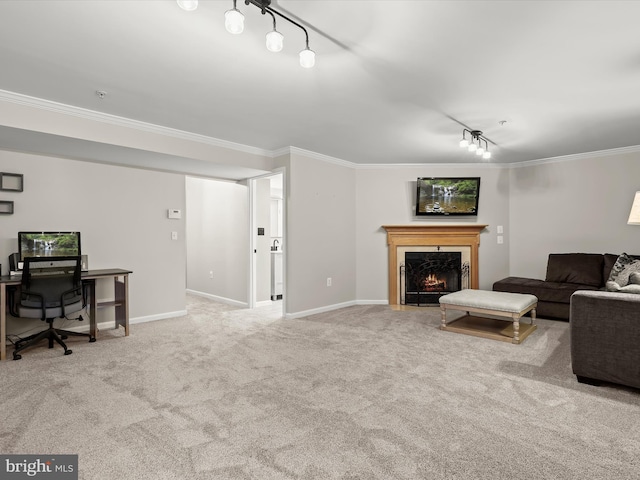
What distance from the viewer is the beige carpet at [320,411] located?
1791mm

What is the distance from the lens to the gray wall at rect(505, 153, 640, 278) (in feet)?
16.6

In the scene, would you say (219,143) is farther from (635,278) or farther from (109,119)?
(635,278)

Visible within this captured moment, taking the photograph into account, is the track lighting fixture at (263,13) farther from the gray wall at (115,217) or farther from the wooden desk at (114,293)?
the gray wall at (115,217)

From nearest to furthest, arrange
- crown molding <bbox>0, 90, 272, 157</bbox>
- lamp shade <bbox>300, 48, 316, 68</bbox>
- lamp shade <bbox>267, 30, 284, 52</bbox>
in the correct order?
1. lamp shade <bbox>267, 30, 284, 52</bbox>
2. lamp shade <bbox>300, 48, 316, 68</bbox>
3. crown molding <bbox>0, 90, 272, 157</bbox>

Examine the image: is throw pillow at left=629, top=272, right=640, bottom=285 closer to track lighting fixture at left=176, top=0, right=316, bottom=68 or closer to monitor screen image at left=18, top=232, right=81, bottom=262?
track lighting fixture at left=176, top=0, right=316, bottom=68

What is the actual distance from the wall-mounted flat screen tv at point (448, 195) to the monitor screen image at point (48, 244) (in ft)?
15.5

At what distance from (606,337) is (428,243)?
11.0 feet

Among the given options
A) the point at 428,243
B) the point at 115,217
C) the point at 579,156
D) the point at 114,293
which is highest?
the point at 579,156

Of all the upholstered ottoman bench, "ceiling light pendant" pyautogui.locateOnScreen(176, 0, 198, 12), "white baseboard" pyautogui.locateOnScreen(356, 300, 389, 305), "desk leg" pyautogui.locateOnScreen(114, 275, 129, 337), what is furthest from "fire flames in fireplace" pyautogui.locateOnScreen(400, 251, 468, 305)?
"ceiling light pendant" pyautogui.locateOnScreen(176, 0, 198, 12)

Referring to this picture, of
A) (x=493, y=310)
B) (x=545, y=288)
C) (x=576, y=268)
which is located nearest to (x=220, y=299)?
(x=493, y=310)

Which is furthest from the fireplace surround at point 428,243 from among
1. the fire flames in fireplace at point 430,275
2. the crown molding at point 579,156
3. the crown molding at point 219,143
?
the crown molding at point 579,156

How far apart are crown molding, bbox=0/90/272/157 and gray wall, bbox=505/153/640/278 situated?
447cm

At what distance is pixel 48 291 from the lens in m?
3.49

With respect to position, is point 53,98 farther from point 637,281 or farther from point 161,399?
point 637,281
